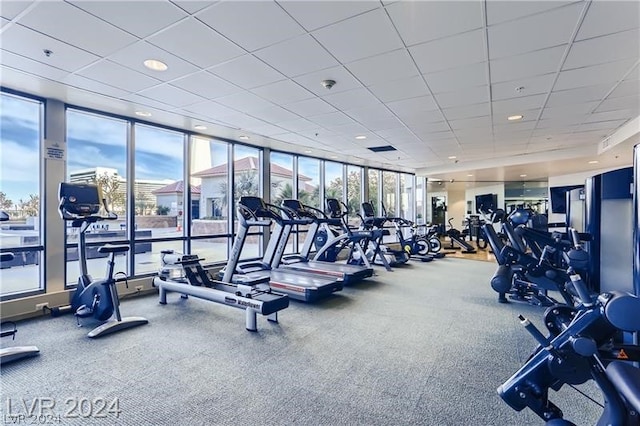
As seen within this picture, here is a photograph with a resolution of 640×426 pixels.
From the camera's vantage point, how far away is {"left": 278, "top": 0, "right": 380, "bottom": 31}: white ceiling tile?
7.47 ft

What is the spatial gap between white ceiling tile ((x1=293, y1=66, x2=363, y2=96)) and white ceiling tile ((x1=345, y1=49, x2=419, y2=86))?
0.33ft

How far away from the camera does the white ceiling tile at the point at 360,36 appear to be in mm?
2500

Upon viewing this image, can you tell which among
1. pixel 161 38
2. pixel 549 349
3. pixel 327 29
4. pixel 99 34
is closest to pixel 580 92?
pixel 327 29

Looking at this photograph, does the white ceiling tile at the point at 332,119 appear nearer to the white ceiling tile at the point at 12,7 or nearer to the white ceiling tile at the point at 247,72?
the white ceiling tile at the point at 247,72

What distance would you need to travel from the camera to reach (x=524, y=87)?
3828 millimetres

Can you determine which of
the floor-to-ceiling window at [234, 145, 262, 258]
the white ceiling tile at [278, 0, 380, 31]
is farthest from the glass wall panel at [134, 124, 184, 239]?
the white ceiling tile at [278, 0, 380, 31]

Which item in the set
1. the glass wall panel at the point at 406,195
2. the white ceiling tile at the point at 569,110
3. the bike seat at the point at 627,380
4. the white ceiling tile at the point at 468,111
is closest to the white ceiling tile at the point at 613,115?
the white ceiling tile at the point at 569,110

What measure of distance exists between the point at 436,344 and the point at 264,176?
5.20 metres

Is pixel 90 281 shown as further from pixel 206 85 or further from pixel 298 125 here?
pixel 298 125

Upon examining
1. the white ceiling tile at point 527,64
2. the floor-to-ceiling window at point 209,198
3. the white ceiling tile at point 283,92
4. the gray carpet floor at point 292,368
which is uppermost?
the white ceiling tile at point 283,92

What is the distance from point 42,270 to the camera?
13.8 ft

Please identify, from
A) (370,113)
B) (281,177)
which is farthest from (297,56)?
(281,177)

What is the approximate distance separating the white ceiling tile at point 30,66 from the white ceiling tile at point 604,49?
4.98 m

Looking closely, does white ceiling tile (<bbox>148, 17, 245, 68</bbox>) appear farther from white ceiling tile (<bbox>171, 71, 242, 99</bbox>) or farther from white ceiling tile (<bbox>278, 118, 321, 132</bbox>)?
white ceiling tile (<bbox>278, 118, 321, 132</bbox>)
